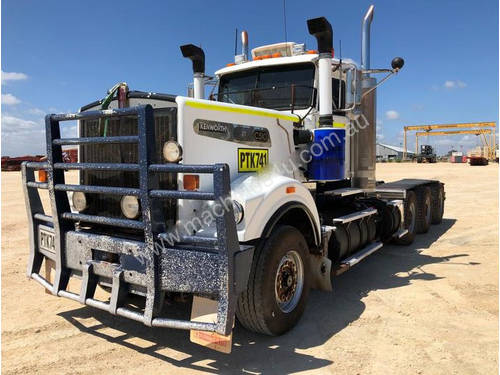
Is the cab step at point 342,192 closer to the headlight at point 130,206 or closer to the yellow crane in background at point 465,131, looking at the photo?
the headlight at point 130,206

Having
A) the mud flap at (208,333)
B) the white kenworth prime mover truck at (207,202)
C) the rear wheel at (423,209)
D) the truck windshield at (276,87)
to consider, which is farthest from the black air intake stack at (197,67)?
the rear wheel at (423,209)

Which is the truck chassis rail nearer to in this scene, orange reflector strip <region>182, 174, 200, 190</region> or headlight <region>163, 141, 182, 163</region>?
headlight <region>163, 141, 182, 163</region>

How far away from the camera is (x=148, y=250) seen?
9.66ft

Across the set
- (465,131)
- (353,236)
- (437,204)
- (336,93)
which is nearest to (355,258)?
(353,236)

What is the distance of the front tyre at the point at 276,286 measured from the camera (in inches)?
126

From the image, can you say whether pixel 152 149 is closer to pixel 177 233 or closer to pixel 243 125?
pixel 177 233

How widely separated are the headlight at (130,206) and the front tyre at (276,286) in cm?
103

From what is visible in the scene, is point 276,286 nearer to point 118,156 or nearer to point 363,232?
point 118,156

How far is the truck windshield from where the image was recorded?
495 cm

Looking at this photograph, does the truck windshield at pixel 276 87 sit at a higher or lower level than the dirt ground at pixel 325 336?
higher

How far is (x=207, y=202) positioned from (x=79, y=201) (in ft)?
4.20

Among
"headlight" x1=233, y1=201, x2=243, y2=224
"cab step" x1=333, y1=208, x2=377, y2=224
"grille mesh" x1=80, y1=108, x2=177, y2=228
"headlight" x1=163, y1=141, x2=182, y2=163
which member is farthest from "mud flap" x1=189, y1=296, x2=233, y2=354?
"cab step" x1=333, y1=208, x2=377, y2=224

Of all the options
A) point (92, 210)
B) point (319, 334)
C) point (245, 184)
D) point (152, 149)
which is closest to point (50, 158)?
point (92, 210)

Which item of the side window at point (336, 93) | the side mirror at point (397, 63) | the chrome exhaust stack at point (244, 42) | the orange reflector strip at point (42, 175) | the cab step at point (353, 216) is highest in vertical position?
the chrome exhaust stack at point (244, 42)
